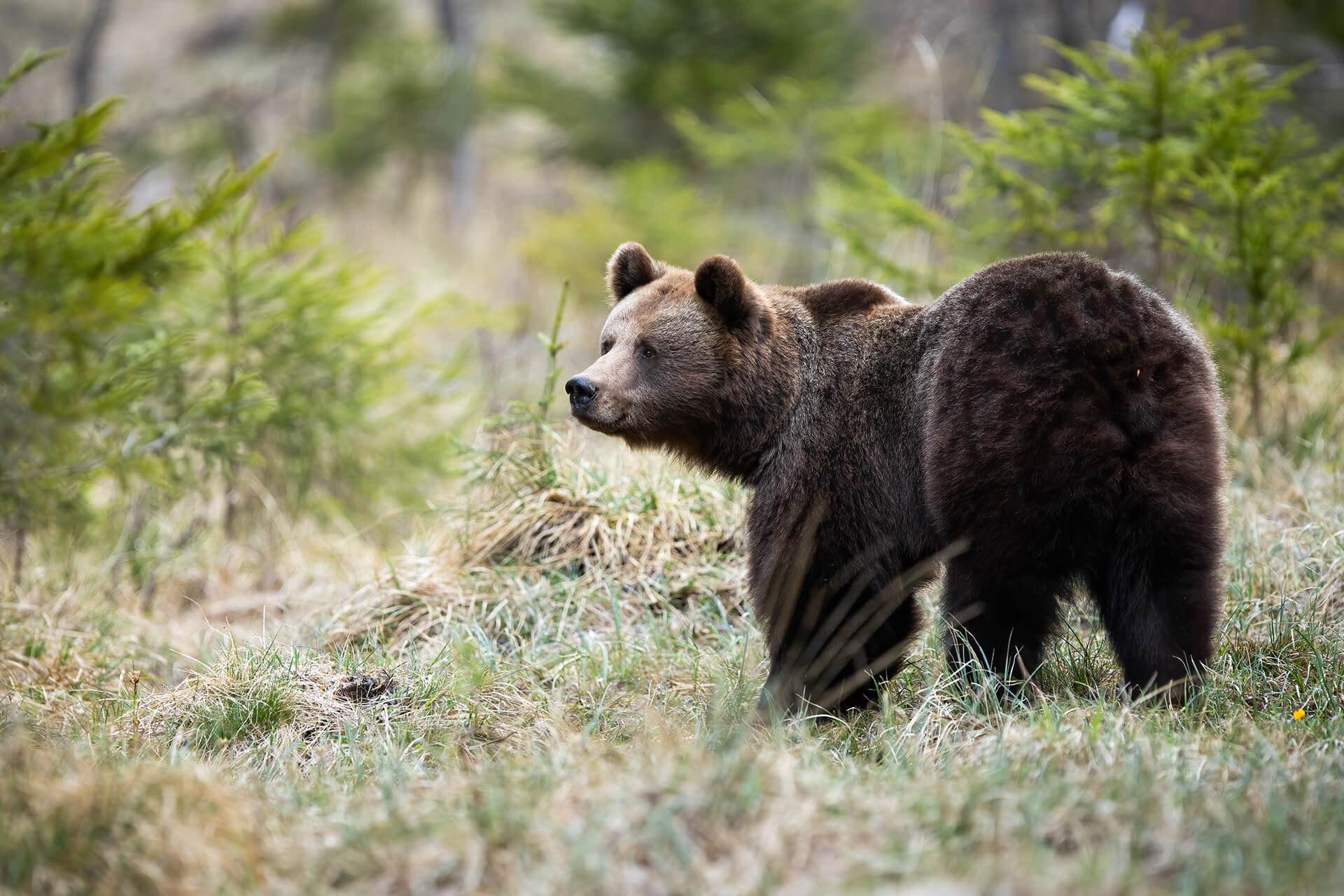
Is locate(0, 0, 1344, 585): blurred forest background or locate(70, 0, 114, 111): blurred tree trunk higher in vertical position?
locate(70, 0, 114, 111): blurred tree trunk

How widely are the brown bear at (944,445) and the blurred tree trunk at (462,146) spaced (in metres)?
14.2

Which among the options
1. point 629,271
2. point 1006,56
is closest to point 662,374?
point 629,271

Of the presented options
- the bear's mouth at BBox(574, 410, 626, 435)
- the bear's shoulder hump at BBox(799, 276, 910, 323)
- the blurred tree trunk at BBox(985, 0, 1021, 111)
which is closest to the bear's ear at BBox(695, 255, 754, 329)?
the bear's shoulder hump at BBox(799, 276, 910, 323)

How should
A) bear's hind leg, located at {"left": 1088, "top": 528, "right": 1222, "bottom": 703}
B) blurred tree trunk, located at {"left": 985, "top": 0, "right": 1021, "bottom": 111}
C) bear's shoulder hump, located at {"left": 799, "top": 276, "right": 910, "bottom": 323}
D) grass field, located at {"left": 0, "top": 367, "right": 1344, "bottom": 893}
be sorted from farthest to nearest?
blurred tree trunk, located at {"left": 985, "top": 0, "right": 1021, "bottom": 111}
bear's shoulder hump, located at {"left": 799, "top": 276, "right": 910, "bottom": 323}
bear's hind leg, located at {"left": 1088, "top": 528, "right": 1222, "bottom": 703}
grass field, located at {"left": 0, "top": 367, "right": 1344, "bottom": 893}

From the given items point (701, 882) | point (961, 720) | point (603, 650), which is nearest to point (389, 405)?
point (603, 650)

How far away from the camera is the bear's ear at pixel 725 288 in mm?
4402

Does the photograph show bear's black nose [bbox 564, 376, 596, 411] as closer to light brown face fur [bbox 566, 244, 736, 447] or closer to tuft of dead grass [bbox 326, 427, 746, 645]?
light brown face fur [bbox 566, 244, 736, 447]

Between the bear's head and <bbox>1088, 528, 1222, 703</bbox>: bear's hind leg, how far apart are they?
1729mm

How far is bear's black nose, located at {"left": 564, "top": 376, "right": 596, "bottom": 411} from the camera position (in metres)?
4.35

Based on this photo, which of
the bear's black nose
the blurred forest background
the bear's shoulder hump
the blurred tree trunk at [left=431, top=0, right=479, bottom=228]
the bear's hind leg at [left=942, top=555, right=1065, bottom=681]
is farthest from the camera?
the blurred tree trunk at [left=431, top=0, right=479, bottom=228]

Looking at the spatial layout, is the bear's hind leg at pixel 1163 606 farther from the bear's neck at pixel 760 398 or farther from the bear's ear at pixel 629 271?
the bear's ear at pixel 629 271

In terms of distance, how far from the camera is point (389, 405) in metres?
8.71

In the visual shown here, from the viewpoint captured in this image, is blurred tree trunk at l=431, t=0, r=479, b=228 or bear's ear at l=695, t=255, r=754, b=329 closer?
bear's ear at l=695, t=255, r=754, b=329

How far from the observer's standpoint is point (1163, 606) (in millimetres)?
3467
